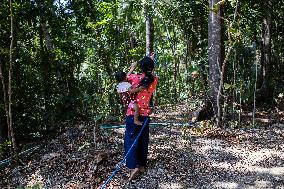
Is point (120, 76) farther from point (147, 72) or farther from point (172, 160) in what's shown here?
point (172, 160)

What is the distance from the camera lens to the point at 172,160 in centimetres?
519

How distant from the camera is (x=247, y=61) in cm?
1049

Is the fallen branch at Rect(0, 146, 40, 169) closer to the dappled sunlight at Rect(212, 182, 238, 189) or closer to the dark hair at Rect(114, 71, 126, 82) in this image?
the dark hair at Rect(114, 71, 126, 82)

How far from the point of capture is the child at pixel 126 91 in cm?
445

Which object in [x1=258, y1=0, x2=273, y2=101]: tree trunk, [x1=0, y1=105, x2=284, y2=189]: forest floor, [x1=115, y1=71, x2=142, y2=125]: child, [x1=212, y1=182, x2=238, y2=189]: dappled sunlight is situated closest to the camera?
[x1=212, y1=182, x2=238, y2=189]: dappled sunlight

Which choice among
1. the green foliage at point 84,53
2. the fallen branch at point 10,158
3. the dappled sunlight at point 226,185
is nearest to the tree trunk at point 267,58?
the green foliage at point 84,53

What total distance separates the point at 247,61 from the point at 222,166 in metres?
6.23

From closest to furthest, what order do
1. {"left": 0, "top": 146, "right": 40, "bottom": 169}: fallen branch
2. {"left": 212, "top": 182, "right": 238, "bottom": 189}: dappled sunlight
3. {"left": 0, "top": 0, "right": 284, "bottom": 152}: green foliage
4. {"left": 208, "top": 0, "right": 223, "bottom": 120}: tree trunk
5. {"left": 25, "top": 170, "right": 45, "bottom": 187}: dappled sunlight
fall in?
1. {"left": 212, "top": 182, "right": 238, "bottom": 189}: dappled sunlight
2. {"left": 25, "top": 170, "right": 45, "bottom": 187}: dappled sunlight
3. {"left": 0, "top": 146, "right": 40, "bottom": 169}: fallen branch
4. {"left": 208, "top": 0, "right": 223, "bottom": 120}: tree trunk
5. {"left": 0, "top": 0, "right": 284, "bottom": 152}: green foliage

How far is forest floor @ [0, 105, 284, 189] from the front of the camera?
459 cm

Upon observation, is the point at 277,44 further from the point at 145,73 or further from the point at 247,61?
the point at 145,73

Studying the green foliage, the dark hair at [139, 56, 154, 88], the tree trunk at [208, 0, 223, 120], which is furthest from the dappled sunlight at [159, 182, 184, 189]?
the green foliage

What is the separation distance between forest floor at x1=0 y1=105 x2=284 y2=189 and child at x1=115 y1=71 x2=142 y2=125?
2.99 feet

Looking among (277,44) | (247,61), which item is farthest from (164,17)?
(277,44)

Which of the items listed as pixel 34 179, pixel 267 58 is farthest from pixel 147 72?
pixel 267 58
